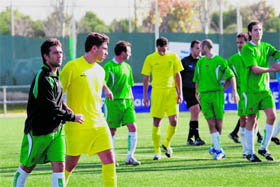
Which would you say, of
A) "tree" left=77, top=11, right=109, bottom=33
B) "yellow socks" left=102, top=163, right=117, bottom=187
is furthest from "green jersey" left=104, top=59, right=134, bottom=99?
"tree" left=77, top=11, right=109, bottom=33

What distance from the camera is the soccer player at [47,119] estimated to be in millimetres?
6816

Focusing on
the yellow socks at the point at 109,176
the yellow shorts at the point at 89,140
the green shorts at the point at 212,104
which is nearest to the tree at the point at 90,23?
the green shorts at the point at 212,104

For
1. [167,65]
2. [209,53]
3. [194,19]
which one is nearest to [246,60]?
[209,53]

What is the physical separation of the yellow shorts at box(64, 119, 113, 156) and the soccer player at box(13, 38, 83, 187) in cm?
33

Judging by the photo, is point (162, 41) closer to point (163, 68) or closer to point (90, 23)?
point (163, 68)

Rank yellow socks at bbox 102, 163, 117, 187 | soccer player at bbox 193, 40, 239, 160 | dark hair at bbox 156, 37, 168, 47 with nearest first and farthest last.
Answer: yellow socks at bbox 102, 163, 117, 187
soccer player at bbox 193, 40, 239, 160
dark hair at bbox 156, 37, 168, 47

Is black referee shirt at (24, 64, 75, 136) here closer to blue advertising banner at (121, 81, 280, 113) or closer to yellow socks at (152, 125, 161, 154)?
yellow socks at (152, 125, 161, 154)

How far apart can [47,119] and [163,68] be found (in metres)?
5.22

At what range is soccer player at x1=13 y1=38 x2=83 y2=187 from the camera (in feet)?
22.4

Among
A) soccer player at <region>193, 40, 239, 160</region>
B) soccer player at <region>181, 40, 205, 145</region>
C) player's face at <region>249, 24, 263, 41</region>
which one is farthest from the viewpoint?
soccer player at <region>181, 40, 205, 145</region>

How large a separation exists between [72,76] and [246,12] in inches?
1888

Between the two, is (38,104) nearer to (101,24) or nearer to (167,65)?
(167,65)

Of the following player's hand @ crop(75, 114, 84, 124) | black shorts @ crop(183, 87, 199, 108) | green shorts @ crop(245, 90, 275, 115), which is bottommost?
black shorts @ crop(183, 87, 199, 108)

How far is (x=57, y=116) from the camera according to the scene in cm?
684
